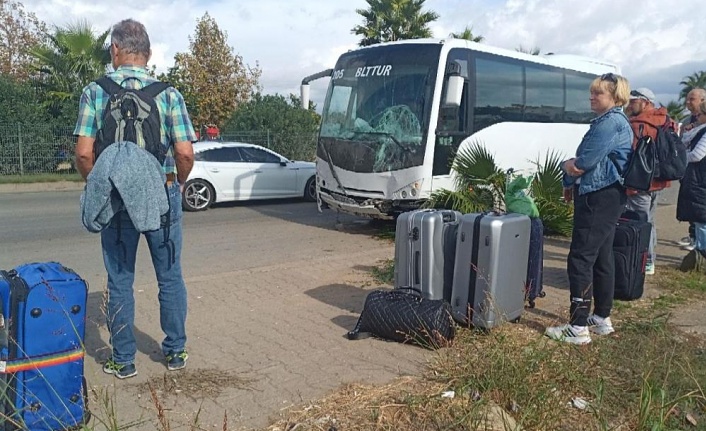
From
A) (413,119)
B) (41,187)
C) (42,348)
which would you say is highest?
(413,119)

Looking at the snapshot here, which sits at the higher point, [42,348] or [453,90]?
[453,90]

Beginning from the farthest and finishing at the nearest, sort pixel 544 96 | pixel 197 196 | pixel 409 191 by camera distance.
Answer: pixel 197 196, pixel 544 96, pixel 409 191

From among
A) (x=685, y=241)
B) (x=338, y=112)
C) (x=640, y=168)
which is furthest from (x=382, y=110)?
(x=640, y=168)

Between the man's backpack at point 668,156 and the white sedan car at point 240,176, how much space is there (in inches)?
388

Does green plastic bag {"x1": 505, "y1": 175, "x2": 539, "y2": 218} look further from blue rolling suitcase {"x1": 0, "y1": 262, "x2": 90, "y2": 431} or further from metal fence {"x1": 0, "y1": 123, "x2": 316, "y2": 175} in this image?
metal fence {"x1": 0, "y1": 123, "x2": 316, "y2": 175}

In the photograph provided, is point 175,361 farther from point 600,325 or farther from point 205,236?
point 205,236

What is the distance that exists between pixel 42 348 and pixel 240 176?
1149cm

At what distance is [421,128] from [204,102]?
81.1ft

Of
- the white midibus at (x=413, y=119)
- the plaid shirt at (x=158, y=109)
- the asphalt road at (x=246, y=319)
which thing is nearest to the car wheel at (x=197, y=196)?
the asphalt road at (x=246, y=319)

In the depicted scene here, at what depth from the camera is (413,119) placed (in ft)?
33.3

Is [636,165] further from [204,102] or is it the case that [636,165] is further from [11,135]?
[204,102]

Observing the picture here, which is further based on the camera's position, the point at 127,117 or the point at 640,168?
the point at 640,168

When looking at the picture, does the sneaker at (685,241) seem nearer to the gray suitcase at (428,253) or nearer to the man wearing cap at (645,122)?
the man wearing cap at (645,122)

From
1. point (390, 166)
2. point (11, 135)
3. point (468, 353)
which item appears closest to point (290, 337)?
point (468, 353)
